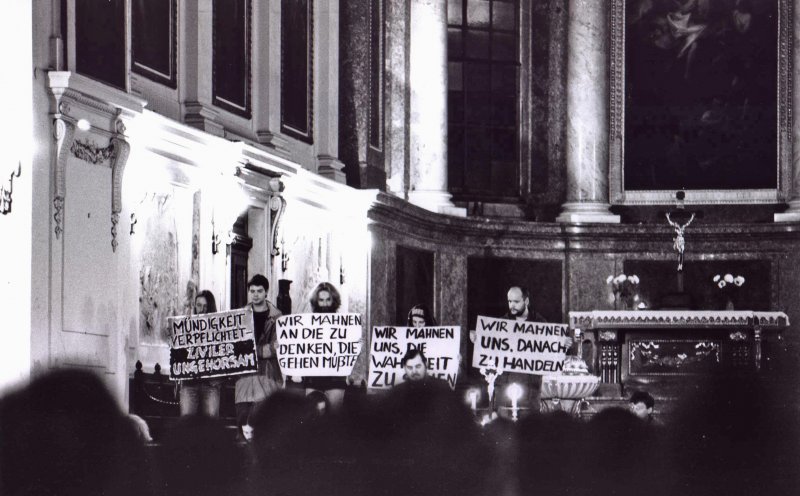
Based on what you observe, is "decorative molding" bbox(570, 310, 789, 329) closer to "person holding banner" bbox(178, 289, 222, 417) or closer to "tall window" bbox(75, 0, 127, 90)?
"person holding banner" bbox(178, 289, 222, 417)

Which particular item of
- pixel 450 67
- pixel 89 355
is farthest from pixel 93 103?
pixel 450 67

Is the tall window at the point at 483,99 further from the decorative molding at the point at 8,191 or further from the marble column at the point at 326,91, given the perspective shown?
the decorative molding at the point at 8,191

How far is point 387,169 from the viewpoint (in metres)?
23.0

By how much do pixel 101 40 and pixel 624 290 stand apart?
11356 mm

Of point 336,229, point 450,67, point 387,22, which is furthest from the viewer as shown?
point 450,67

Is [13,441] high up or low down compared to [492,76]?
down

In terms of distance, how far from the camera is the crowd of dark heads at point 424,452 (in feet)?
24.5

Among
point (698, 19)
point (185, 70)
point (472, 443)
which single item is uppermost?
point (698, 19)

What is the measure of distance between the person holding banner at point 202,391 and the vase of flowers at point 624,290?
951cm

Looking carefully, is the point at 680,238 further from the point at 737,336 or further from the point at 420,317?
the point at 420,317

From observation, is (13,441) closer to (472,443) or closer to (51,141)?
(472,443)

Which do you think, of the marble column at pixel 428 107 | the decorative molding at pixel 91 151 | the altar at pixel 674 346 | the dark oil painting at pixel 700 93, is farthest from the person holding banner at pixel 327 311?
the dark oil painting at pixel 700 93

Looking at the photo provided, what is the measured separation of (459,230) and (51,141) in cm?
1133

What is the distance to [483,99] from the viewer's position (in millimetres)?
24953
